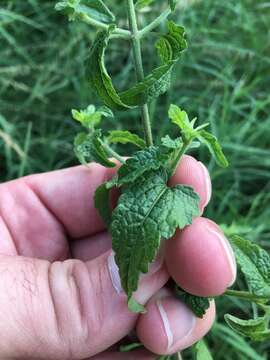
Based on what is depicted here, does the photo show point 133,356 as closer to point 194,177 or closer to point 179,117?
point 194,177

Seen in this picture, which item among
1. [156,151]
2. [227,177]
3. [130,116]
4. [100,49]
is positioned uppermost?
[100,49]

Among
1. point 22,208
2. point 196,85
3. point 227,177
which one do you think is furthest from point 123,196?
point 196,85

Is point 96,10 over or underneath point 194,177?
over

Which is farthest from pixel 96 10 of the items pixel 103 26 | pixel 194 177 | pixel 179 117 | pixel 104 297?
pixel 104 297

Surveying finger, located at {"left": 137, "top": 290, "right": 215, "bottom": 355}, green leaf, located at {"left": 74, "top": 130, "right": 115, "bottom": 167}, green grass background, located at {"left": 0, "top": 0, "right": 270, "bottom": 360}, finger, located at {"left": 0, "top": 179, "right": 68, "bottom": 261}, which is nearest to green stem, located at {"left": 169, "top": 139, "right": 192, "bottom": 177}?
green leaf, located at {"left": 74, "top": 130, "right": 115, "bottom": 167}

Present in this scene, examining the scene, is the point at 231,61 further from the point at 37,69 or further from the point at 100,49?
the point at 100,49

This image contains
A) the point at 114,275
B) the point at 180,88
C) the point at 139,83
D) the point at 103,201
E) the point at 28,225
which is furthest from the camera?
the point at 180,88

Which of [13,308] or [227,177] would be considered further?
[227,177]
